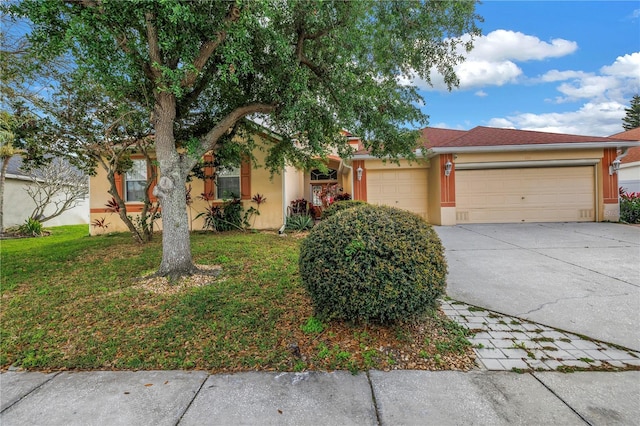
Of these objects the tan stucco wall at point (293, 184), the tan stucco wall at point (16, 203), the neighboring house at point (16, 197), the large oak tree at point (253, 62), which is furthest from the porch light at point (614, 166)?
the tan stucco wall at point (16, 203)

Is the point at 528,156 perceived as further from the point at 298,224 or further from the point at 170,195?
the point at 170,195

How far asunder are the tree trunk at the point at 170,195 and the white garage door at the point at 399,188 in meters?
8.11

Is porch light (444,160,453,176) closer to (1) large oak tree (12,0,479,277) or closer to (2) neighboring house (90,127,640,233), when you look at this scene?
(2) neighboring house (90,127,640,233)

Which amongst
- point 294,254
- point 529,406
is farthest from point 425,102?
point 529,406

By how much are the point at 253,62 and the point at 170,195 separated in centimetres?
285

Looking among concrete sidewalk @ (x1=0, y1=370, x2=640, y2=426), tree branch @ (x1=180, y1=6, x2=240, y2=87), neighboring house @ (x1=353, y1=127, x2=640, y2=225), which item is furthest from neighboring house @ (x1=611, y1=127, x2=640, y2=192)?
tree branch @ (x1=180, y1=6, x2=240, y2=87)

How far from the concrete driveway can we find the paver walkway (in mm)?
202

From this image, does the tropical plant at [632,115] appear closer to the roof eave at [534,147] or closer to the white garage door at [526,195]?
the roof eave at [534,147]

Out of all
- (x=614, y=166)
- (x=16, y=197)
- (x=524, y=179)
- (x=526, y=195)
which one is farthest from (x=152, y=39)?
(x=16, y=197)

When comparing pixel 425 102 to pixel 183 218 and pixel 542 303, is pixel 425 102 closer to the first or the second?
pixel 542 303

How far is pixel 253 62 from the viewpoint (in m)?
5.48

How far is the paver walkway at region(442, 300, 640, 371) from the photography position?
2596 millimetres

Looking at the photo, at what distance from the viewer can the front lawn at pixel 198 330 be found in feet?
8.95

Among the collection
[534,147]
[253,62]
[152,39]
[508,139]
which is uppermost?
[253,62]
